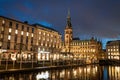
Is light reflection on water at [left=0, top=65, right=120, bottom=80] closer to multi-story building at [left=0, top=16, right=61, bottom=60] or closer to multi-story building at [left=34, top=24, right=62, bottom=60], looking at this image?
multi-story building at [left=0, top=16, right=61, bottom=60]

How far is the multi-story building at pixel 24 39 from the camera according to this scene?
3324 inches

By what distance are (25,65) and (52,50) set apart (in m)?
68.8

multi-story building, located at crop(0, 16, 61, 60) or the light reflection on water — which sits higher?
multi-story building, located at crop(0, 16, 61, 60)

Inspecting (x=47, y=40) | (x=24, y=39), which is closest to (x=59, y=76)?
(x=24, y=39)

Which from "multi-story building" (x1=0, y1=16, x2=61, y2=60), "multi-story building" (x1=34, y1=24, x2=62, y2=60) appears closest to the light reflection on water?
"multi-story building" (x1=0, y1=16, x2=61, y2=60)

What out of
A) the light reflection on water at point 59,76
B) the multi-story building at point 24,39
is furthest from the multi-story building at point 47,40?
the light reflection on water at point 59,76

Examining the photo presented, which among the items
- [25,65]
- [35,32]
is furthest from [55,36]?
[25,65]

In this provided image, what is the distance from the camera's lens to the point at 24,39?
321ft

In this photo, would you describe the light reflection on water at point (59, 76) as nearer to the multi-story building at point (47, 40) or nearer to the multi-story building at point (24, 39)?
the multi-story building at point (24, 39)

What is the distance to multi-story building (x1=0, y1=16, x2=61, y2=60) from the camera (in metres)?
84.4

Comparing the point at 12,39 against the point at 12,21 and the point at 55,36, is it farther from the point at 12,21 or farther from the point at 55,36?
the point at 55,36

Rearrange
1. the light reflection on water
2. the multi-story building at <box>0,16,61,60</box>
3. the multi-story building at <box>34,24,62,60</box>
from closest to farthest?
the light reflection on water
the multi-story building at <box>0,16,61,60</box>
the multi-story building at <box>34,24,62,60</box>

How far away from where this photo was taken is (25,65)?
172 ft

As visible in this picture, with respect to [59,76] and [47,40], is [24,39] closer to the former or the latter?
[47,40]
